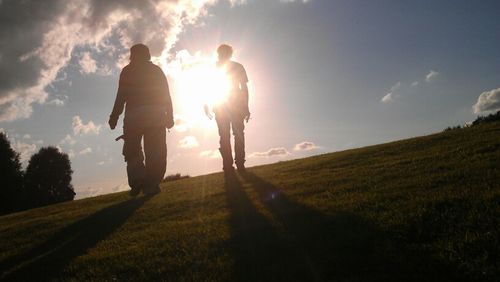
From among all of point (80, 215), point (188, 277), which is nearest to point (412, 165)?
point (188, 277)

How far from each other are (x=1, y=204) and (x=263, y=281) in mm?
54618

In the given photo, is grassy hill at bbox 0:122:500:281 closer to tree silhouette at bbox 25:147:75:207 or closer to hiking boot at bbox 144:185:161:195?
hiking boot at bbox 144:185:161:195

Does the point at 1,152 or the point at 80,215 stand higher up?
the point at 1,152

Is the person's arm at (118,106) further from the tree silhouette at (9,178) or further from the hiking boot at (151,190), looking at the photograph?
the tree silhouette at (9,178)

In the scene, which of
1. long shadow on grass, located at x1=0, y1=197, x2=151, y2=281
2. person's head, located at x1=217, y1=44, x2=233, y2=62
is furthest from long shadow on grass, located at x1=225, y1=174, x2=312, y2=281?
person's head, located at x1=217, y1=44, x2=233, y2=62

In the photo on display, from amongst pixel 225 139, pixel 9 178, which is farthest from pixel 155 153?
pixel 9 178

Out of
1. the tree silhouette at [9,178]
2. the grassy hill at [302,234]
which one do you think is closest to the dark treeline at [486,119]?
the grassy hill at [302,234]

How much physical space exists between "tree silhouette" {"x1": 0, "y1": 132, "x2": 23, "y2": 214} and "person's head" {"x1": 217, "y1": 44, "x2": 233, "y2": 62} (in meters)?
45.8

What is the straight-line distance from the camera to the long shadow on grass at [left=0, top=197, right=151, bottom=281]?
20.5 feet

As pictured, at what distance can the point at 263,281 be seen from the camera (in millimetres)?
4613

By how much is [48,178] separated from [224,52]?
50.6 m

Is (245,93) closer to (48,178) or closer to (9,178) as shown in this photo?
(9,178)

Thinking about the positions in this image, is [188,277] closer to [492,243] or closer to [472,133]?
[492,243]

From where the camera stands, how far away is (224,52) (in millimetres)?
14680
